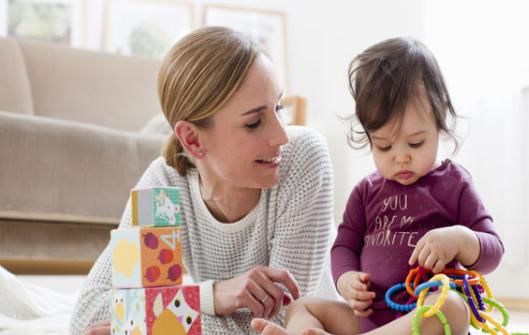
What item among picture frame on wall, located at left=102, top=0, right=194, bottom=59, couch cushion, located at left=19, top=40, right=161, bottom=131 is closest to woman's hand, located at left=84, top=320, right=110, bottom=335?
couch cushion, located at left=19, top=40, right=161, bottom=131

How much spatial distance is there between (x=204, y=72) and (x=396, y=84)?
1.14 ft

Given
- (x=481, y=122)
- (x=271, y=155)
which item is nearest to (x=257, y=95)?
(x=271, y=155)

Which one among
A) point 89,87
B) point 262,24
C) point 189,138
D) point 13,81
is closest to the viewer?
point 189,138

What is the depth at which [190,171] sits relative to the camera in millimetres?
1537

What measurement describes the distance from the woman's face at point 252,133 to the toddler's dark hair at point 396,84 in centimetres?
17

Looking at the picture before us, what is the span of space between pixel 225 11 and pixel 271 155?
3296mm

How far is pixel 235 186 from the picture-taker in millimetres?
1448

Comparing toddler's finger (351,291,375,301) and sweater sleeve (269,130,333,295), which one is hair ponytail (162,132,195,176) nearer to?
sweater sleeve (269,130,333,295)

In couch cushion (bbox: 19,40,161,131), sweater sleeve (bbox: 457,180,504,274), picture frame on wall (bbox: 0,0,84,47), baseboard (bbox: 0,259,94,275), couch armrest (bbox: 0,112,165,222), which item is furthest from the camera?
picture frame on wall (bbox: 0,0,84,47)

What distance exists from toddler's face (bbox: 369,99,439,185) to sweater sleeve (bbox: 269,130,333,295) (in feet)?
0.77

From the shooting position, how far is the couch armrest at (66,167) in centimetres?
265

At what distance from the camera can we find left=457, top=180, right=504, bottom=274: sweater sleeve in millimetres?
1123

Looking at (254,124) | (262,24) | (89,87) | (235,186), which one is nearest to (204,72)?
(254,124)

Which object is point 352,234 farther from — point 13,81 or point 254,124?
point 13,81
